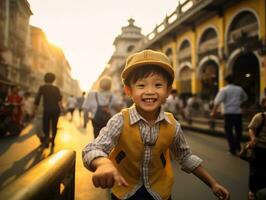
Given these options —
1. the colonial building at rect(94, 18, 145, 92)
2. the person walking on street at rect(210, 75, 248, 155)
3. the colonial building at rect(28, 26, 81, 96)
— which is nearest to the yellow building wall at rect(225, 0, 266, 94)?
the person walking on street at rect(210, 75, 248, 155)

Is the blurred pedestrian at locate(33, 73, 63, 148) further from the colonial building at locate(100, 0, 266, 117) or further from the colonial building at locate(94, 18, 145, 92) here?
the colonial building at locate(94, 18, 145, 92)

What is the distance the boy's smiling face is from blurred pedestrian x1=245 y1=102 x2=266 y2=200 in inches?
76.0

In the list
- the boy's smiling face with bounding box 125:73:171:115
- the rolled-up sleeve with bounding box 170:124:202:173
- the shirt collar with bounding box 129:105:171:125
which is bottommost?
the rolled-up sleeve with bounding box 170:124:202:173

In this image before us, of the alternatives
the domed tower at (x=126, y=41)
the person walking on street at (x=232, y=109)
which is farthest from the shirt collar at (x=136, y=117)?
the domed tower at (x=126, y=41)

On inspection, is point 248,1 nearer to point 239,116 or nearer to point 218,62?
point 218,62

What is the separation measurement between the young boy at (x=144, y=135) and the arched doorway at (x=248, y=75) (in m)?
14.6

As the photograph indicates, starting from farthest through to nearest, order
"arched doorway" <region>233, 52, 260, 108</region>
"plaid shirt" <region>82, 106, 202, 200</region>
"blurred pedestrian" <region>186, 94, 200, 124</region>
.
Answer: "blurred pedestrian" <region>186, 94, 200, 124</region> → "arched doorway" <region>233, 52, 260, 108</region> → "plaid shirt" <region>82, 106, 202, 200</region>

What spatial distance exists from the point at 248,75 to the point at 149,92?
15.5 meters

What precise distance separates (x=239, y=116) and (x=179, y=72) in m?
14.2

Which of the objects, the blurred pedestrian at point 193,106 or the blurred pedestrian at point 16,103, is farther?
the blurred pedestrian at point 193,106

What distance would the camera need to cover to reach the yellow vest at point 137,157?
1.71m

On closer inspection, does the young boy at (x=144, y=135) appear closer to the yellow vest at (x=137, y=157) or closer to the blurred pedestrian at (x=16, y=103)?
the yellow vest at (x=137, y=157)

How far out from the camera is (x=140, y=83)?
1731mm

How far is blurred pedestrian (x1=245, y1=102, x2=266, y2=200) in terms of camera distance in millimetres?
3197
